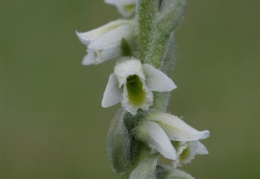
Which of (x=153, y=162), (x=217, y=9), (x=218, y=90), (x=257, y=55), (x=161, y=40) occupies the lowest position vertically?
(x=153, y=162)

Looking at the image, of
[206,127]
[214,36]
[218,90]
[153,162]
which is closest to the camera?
[153,162]

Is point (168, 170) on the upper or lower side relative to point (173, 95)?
lower

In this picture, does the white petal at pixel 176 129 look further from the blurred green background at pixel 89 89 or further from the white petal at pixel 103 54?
the blurred green background at pixel 89 89

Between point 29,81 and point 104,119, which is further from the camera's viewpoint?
point 29,81

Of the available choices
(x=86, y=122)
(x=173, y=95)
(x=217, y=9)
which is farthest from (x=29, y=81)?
(x=217, y=9)

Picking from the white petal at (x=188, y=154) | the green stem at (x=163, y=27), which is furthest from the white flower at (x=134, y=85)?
the white petal at (x=188, y=154)

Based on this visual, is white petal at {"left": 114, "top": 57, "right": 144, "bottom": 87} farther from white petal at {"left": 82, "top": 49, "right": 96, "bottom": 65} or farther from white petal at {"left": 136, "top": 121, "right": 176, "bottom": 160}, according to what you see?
white petal at {"left": 82, "top": 49, "right": 96, "bottom": 65}

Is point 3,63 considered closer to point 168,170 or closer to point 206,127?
point 206,127
